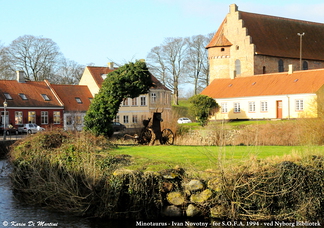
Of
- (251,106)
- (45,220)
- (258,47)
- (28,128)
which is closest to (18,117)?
(28,128)

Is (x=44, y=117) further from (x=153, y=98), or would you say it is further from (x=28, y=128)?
(x=153, y=98)

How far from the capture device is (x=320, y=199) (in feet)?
41.5

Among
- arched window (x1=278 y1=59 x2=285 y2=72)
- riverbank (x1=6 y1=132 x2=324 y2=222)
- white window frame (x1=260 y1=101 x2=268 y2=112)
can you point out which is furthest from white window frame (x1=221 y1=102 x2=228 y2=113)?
riverbank (x1=6 y1=132 x2=324 y2=222)

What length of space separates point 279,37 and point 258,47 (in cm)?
510

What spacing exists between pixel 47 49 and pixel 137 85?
138ft

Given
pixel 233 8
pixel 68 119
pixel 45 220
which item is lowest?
pixel 45 220

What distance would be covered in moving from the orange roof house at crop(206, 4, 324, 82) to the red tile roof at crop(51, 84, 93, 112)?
16.5 metres

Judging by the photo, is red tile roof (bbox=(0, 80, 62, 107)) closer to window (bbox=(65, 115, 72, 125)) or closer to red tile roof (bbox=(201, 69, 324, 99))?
window (bbox=(65, 115, 72, 125))

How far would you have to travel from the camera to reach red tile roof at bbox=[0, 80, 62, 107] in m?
48.7

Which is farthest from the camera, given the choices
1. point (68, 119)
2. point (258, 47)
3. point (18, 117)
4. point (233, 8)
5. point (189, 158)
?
point (233, 8)

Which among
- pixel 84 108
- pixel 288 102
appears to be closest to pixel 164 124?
pixel 288 102

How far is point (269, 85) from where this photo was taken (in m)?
48.5

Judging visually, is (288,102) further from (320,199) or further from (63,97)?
(320,199)

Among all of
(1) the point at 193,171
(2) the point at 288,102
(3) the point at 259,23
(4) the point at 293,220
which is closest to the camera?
(4) the point at 293,220
